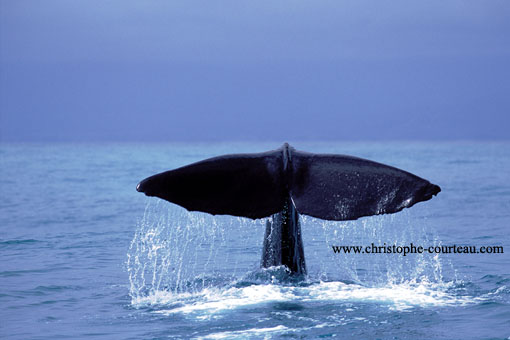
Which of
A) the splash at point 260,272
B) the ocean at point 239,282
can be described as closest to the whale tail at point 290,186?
the ocean at point 239,282

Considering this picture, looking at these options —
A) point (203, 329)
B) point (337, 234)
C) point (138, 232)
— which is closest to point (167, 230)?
point (138, 232)

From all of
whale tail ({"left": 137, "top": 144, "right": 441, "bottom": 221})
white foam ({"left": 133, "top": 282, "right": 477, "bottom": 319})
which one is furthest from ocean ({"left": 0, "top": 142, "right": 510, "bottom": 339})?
whale tail ({"left": 137, "top": 144, "right": 441, "bottom": 221})

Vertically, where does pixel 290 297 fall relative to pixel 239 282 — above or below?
below

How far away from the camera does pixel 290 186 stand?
7129 mm

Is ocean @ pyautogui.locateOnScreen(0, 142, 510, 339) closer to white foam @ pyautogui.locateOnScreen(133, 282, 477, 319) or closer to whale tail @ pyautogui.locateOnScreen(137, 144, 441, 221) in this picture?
white foam @ pyautogui.locateOnScreen(133, 282, 477, 319)

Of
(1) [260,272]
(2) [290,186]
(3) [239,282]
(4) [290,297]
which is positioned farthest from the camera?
(3) [239,282]

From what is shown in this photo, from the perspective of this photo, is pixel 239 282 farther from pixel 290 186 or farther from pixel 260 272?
pixel 290 186

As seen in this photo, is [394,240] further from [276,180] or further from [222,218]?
[276,180]

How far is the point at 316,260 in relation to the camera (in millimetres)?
11523

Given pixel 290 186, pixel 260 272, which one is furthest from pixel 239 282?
pixel 290 186

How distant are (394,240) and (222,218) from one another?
15.0ft

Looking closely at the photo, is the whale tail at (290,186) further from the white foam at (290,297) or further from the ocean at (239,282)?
the white foam at (290,297)

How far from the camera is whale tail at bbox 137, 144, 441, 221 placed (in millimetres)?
6641

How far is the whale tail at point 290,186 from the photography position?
261 inches
